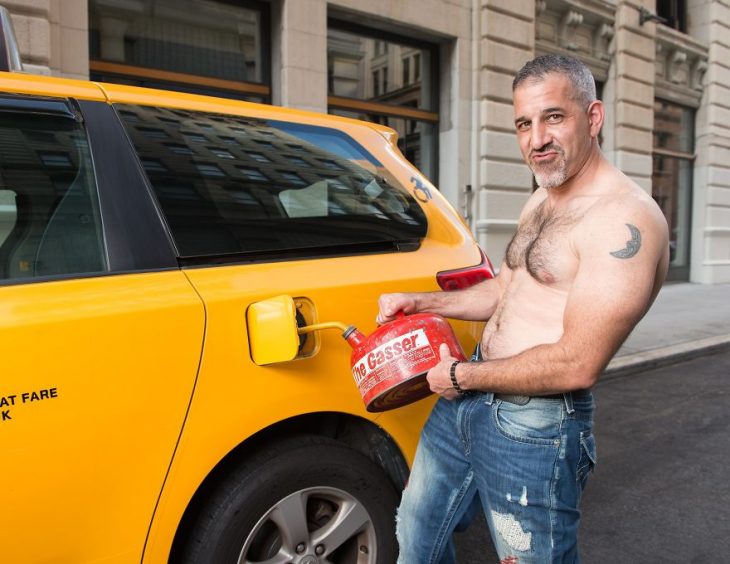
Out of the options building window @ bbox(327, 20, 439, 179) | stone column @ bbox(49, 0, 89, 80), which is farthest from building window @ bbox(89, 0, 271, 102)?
building window @ bbox(327, 20, 439, 179)

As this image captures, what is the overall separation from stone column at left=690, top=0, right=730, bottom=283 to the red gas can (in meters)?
15.2

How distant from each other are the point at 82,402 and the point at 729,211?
55.4ft

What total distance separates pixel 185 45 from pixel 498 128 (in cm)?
493

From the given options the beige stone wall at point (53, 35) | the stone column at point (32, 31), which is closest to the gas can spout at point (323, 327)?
the beige stone wall at point (53, 35)

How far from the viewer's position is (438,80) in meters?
10.2

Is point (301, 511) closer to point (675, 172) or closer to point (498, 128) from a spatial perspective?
point (498, 128)

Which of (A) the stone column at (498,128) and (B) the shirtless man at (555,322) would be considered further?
(A) the stone column at (498,128)

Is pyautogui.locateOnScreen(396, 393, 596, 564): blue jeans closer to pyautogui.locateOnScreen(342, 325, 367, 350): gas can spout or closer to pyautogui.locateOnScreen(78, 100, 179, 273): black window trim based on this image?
pyautogui.locateOnScreen(342, 325, 367, 350): gas can spout

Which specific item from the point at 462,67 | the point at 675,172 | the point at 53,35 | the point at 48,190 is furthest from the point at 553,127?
the point at 675,172

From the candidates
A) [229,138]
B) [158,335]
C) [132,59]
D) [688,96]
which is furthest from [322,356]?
[688,96]

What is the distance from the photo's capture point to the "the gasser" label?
165cm

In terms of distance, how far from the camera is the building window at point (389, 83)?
29.6 feet

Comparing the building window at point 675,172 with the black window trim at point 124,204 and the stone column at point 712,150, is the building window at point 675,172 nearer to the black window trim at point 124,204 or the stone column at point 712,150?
the stone column at point 712,150

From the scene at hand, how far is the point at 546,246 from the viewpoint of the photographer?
5.41 feet
